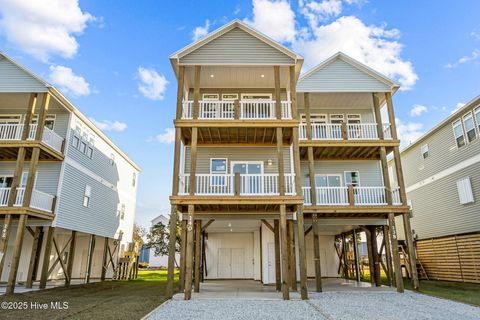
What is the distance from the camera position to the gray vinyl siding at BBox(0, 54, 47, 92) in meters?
16.2

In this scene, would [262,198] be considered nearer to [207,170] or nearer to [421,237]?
[207,170]

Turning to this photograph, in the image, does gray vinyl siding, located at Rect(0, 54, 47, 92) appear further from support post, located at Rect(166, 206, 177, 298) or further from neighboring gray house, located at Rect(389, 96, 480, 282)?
neighboring gray house, located at Rect(389, 96, 480, 282)

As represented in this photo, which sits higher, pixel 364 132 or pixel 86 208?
pixel 364 132

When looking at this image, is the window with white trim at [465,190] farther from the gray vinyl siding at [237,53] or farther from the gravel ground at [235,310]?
the gravel ground at [235,310]

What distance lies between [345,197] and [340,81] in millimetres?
6338

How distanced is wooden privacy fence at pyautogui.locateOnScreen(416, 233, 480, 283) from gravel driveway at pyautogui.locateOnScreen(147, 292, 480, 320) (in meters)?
6.79

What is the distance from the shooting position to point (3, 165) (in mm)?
18266

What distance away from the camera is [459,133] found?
18.5 metres

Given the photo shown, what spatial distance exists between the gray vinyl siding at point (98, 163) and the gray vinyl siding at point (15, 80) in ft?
10.9

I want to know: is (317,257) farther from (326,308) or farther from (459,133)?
(459,133)

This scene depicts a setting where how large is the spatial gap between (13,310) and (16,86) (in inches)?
457

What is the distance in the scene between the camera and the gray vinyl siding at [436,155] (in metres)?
18.3

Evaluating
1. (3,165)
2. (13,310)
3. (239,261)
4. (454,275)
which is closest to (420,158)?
(454,275)

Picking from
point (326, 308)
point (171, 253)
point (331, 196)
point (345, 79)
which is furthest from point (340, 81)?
point (171, 253)
